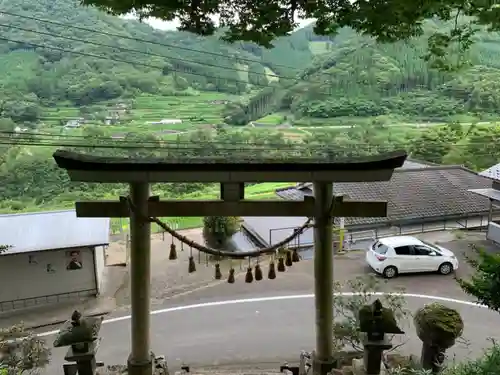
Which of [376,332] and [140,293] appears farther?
[140,293]

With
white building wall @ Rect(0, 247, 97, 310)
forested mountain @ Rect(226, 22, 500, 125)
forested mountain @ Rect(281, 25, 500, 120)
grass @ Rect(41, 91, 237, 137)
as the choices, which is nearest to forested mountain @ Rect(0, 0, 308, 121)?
grass @ Rect(41, 91, 237, 137)

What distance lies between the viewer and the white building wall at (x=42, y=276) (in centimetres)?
923

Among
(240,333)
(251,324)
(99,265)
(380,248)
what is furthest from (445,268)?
(99,265)

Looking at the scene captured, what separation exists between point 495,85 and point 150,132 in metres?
18.2

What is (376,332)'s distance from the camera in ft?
12.9

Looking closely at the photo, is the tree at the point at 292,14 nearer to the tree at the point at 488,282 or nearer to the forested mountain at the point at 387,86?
the tree at the point at 488,282

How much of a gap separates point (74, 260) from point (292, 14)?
8.09m

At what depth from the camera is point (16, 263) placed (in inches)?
363

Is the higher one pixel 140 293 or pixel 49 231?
pixel 140 293

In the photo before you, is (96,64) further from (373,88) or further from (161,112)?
(373,88)

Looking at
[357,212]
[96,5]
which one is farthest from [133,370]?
[96,5]

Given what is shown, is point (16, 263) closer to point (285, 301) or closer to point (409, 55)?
point (285, 301)

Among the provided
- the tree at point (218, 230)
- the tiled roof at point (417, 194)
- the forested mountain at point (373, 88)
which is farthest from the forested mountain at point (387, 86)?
the tree at point (218, 230)

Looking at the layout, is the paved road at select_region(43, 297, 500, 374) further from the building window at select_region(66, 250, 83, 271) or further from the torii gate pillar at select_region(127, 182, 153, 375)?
the torii gate pillar at select_region(127, 182, 153, 375)
